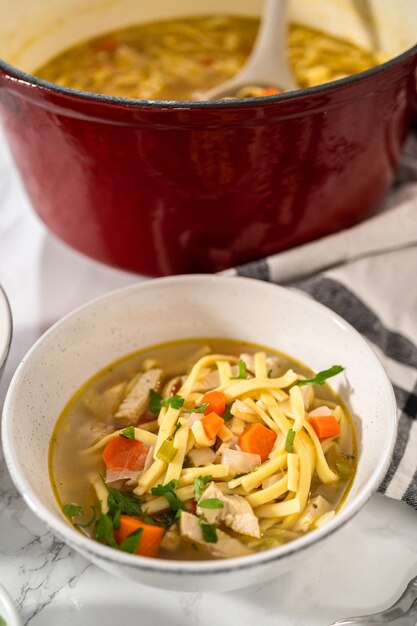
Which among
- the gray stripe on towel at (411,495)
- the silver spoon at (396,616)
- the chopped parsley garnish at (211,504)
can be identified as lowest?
the silver spoon at (396,616)

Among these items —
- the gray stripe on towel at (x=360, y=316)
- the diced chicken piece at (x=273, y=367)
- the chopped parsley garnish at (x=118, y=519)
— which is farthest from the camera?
the gray stripe on towel at (x=360, y=316)

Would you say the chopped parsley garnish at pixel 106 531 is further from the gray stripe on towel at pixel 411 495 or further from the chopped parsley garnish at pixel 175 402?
the gray stripe on towel at pixel 411 495

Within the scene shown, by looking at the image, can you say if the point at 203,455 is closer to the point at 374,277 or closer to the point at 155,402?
the point at 155,402

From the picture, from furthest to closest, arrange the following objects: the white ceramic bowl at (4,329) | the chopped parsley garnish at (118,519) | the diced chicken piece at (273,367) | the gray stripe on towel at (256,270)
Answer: the gray stripe on towel at (256,270), the diced chicken piece at (273,367), the white ceramic bowl at (4,329), the chopped parsley garnish at (118,519)

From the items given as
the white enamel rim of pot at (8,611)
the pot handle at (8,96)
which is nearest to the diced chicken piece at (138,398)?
the white enamel rim of pot at (8,611)

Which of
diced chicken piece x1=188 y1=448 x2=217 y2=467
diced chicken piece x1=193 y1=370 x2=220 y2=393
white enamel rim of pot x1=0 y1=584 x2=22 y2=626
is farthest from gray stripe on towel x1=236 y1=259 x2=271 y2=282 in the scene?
white enamel rim of pot x1=0 y1=584 x2=22 y2=626

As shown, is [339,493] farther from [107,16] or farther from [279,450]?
[107,16]

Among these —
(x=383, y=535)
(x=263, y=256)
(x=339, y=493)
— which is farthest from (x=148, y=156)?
(x=383, y=535)
